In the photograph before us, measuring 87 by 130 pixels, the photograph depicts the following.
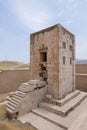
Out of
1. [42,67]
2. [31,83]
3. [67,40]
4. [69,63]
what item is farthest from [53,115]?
[67,40]

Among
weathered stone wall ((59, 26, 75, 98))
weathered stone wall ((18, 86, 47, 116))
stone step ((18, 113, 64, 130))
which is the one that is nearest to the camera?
stone step ((18, 113, 64, 130))

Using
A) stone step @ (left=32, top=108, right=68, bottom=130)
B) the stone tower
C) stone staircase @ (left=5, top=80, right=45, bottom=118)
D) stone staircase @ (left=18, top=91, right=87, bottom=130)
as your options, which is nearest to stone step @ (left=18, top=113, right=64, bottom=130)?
stone staircase @ (left=18, top=91, right=87, bottom=130)

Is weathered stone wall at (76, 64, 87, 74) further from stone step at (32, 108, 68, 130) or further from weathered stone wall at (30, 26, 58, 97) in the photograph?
stone step at (32, 108, 68, 130)

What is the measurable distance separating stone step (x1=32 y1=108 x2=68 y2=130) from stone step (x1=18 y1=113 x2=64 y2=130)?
17cm

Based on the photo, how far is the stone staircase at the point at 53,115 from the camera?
6.45 meters

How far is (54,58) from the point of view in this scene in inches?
352

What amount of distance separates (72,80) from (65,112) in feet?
14.8

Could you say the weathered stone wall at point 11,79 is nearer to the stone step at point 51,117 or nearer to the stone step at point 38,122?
the stone step at point 51,117

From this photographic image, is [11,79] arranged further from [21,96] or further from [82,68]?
[82,68]

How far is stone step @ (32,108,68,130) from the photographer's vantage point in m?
6.36

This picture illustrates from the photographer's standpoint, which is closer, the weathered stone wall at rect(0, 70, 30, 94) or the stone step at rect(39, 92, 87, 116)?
the stone step at rect(39, 92, 87, 116)

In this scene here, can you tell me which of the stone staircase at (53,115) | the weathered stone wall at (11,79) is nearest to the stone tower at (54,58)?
the stone staircase at (53,115)

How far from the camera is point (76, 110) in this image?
26.1ft

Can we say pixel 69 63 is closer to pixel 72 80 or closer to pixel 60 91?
pixel 72 80
